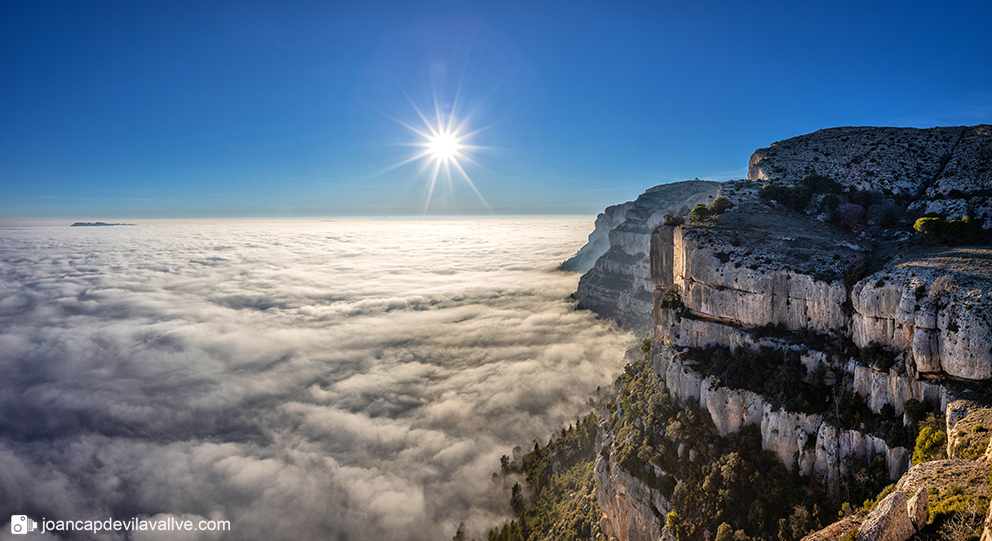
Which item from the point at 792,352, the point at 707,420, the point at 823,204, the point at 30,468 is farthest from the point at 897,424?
the point at 30,468

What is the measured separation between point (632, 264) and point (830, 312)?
104868 millimetres

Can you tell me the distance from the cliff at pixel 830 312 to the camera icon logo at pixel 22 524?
354 ft

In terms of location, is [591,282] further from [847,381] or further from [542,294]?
[847,381]

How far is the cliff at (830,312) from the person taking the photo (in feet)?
76.8

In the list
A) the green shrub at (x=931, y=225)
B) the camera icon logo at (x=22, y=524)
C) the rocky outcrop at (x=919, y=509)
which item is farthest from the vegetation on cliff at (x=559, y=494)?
the camera icon logo at (x=22, y=524)

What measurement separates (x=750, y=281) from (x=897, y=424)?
1446cm

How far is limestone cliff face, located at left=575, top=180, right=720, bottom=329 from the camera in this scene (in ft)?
388

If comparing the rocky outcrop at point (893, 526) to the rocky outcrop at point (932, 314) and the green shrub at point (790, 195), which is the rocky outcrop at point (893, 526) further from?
the green shrub at point (790, 195)

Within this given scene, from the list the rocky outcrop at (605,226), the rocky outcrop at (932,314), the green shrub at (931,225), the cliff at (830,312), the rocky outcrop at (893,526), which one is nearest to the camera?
the rocky outcrop at (893,526)

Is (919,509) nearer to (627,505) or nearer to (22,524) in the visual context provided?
(627,505)

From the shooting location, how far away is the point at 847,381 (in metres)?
27.4

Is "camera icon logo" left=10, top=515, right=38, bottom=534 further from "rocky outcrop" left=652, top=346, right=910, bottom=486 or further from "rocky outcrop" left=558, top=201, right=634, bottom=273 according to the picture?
"rocky outcrop" left=558, top=201, right=634, bottom=273

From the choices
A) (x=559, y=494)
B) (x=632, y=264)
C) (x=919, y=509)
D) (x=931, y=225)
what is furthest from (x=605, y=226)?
(x=919, y=509)

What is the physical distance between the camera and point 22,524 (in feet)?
224
